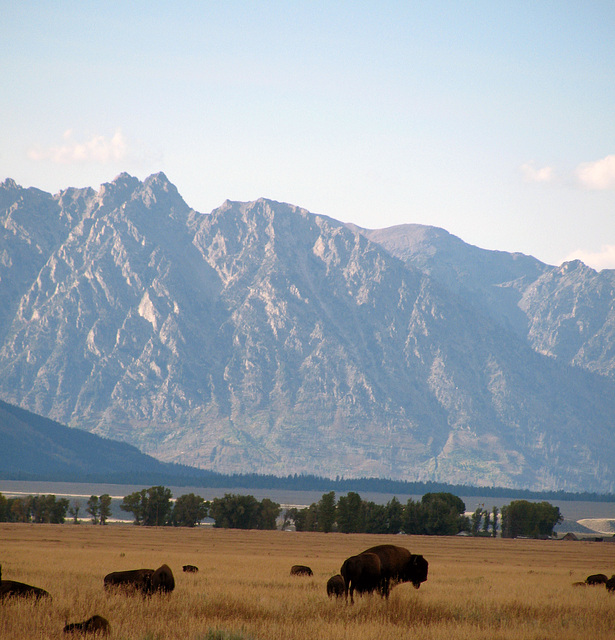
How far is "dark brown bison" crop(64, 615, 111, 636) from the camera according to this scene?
20.5 metres

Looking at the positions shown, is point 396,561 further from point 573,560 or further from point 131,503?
point 131,503

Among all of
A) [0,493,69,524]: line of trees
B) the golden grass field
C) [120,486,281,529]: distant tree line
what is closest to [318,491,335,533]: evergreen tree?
[120,486,281,529]: distant tree line

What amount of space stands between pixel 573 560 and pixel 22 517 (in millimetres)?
113646

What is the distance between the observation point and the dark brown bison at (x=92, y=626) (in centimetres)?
2045

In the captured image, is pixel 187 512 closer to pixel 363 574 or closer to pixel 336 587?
pixel 336 587

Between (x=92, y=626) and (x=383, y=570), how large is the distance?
973cm

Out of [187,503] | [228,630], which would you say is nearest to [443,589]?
[228,630]

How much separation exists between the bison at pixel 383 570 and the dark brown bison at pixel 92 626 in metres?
7.99

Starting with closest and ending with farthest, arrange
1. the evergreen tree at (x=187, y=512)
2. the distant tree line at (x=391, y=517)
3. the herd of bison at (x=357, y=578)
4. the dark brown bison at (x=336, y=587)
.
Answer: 1. the herd of bison at (x=357, y=578)
2. the dark brown bison at (x=336, y=587)
3. the distant tree line at (x=391, y=517)
4. the evergreen tree at (x=187, y=512)

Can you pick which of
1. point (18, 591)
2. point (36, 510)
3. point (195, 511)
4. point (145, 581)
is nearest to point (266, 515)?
point (195, 511)

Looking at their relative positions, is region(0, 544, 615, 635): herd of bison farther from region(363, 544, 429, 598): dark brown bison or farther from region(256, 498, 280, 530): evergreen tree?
region(256, 498, 280, 530): evergreen tree

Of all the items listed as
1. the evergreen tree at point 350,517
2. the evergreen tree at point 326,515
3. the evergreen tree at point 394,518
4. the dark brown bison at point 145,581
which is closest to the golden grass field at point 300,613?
the dark brown bison at point 145,581

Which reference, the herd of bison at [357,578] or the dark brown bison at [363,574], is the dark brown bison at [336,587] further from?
the dark brown bison at [363,574]

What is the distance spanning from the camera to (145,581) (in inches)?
1081
